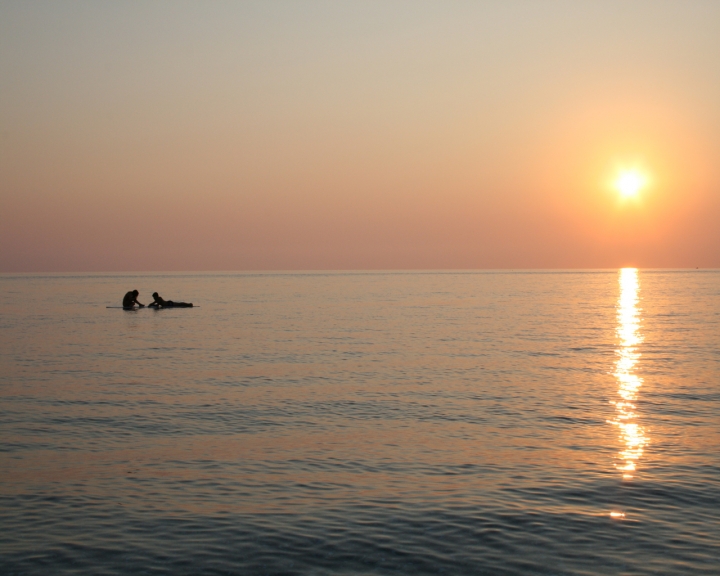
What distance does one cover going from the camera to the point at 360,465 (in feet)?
50.5

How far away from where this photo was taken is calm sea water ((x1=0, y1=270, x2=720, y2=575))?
1066 centimetres

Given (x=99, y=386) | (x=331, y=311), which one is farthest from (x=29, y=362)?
(x=331, y=311)

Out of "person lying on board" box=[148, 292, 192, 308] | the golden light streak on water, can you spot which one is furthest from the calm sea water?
"person lying on board" box=[148, 292, 192, 308]

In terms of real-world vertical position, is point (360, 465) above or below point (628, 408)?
below

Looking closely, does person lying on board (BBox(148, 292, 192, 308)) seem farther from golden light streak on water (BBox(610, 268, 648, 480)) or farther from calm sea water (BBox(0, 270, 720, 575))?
golden light streak on water (BBox(610, 268, 648, 480))

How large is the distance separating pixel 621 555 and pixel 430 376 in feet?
60.4

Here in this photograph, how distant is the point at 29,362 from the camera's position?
109 ft

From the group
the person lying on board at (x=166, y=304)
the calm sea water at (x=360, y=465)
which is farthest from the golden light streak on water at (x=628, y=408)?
the person lying on board at (x=166, y=304)

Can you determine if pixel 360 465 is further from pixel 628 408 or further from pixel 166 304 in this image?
pixel 166 304

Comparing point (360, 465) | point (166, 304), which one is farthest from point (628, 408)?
point (166, 304)

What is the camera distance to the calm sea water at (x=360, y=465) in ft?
35.0

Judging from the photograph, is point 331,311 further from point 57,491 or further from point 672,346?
point 57,491

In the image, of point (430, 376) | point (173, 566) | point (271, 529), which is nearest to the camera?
point (173, 566)

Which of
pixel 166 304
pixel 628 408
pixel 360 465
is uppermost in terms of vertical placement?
pixel 166 304
